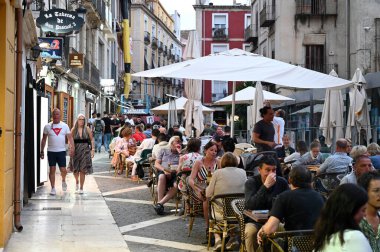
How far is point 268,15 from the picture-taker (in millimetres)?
32406

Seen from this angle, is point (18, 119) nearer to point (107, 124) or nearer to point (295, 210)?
point (295, 210)

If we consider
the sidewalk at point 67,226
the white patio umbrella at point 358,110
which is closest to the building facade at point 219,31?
the white patio umbrella at point 358,110

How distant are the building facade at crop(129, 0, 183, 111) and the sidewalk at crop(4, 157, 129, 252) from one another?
42027 mm

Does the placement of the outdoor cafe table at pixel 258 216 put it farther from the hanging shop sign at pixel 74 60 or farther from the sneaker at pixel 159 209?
the hanging shop sign at pixel 74 60

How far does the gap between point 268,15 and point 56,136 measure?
22.6m

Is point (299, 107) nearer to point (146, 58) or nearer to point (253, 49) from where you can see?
point (253, 49)

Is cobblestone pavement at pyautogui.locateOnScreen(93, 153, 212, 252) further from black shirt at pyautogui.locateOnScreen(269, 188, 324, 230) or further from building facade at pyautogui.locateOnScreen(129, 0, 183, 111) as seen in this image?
building facade at pyautogui.locateOnScreen(129, 0, 183, 111)

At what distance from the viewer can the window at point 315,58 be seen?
3053 centimetres

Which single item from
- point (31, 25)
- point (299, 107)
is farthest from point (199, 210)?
point (299, 107)

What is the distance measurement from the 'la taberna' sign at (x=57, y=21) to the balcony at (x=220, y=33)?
43725 millimetres

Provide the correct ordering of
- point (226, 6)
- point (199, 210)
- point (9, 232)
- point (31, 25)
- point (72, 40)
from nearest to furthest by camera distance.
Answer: point (9, 232), point (199, 210), point (31, 25), point (72, 40), point (226, 6)

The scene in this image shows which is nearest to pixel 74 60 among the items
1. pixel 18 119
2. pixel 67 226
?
pixel 67 226

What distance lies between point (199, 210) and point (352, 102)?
6.24m

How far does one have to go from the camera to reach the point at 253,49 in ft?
130
